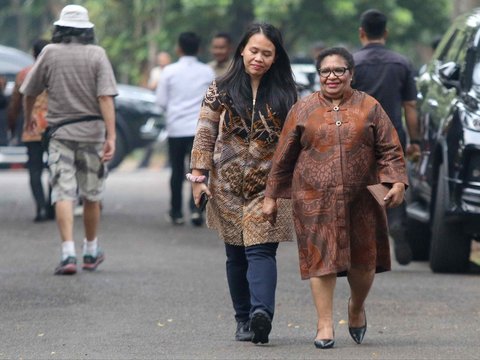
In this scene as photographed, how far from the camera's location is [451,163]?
37.1 ft

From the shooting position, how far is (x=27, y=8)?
43.2 meters

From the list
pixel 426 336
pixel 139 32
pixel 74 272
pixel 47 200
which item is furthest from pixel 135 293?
pixel 139 32

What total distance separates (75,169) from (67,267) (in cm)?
72

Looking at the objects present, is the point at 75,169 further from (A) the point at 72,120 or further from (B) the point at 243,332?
(B) the point at 243,332

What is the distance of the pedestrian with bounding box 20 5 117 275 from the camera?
11.4 m

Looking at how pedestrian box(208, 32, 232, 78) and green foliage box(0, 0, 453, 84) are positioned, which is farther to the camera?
green foliage box(0, 0, 453, 84)

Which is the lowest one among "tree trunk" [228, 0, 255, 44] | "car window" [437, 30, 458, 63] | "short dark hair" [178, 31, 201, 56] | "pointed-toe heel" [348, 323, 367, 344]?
"tree trunk" [228, 0, 255, 44]

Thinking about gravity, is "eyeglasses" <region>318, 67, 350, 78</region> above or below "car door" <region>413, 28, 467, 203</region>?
above

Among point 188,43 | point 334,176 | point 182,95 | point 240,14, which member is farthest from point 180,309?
point 240,14

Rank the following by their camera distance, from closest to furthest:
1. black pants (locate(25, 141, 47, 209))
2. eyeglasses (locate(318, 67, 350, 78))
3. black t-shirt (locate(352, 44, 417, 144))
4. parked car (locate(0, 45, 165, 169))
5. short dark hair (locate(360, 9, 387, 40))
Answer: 1. eyeglasses (locate(318, 67, 350, 78))
2. black t-shirt (locate(352, 44, 417, 144))
3. short dark hair (locate(360, 9, 387, 40))
4. black pants (locate(25, 141, 47, 209))
5. parked car (locate(0, 45, 165, 169))

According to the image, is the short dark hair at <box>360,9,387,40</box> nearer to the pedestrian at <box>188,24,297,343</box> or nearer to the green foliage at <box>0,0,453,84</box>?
the pedestrian at <box>188,24,297,343</box>

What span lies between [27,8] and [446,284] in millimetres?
33410

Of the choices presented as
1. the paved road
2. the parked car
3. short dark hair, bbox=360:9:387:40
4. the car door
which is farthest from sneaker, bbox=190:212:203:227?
the parked car

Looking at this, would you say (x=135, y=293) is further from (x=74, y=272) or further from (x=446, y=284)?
(x=446, y=284)
